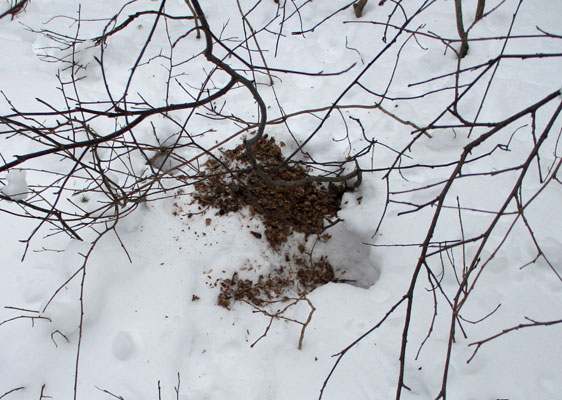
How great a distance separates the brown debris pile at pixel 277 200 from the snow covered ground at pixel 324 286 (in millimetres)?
72

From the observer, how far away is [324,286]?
1.84 m

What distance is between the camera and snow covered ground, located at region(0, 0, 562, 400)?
5.03ft

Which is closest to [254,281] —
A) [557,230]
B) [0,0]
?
[557,230]

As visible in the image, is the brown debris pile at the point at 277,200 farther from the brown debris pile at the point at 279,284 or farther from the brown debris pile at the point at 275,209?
the brown debris pile at the point at 279,284

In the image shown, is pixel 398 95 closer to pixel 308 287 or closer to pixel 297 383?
pixel 308 287

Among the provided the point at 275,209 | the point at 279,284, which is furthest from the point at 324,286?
the point at 275,209

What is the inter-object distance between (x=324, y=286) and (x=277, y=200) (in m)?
0.53

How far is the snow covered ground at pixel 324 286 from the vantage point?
1.53 metres

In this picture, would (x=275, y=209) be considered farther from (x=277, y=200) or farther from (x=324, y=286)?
(x=324, y=286)

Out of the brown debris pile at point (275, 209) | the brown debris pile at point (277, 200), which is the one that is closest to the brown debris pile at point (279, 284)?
the brown debris pile at point (275, 209)

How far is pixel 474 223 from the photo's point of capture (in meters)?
1.81

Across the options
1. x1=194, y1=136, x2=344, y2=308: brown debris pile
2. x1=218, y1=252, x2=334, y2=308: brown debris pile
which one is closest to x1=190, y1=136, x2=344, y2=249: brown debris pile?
x1=194, y1=136, x2=344, y2=308: brown debris pile

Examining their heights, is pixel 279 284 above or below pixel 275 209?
below

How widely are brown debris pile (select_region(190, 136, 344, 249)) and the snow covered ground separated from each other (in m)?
0.07
